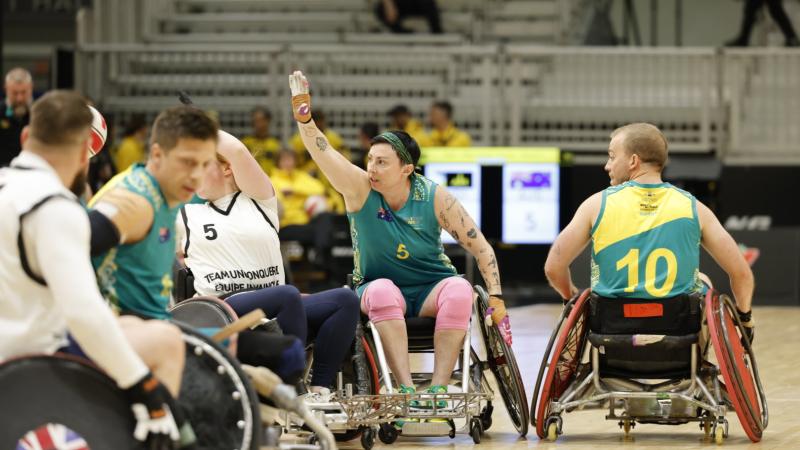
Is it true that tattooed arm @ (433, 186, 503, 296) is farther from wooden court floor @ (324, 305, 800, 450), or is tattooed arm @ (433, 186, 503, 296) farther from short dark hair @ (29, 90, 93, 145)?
short dark hair @ (29, 90, 93, 145)

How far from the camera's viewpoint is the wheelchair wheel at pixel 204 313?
542 cm

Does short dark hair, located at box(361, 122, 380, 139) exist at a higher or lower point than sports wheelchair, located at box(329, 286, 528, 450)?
higher

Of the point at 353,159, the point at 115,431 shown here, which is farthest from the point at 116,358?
the point at 353,159

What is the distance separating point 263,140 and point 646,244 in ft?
28.9

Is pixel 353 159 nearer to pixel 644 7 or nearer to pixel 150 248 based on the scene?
pixel 644 7

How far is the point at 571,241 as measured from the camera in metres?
6.64

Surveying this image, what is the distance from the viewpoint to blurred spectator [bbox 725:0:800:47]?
16594 mm

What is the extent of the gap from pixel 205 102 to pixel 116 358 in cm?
1253

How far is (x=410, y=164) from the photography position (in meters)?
6.78

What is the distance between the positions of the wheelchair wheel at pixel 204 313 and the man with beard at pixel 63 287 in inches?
40.8

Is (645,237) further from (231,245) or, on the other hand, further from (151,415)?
(151,415)

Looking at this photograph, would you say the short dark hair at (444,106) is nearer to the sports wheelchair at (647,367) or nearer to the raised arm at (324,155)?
the raised arm at (324,155)

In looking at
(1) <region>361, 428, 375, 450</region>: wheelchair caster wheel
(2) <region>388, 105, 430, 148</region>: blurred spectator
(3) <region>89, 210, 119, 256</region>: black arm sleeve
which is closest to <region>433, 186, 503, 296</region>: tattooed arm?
(1) <region>361, 428, 375, 450</region>: wheelchair caster wheel

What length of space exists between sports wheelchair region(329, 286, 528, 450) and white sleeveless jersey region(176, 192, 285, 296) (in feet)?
1.72
